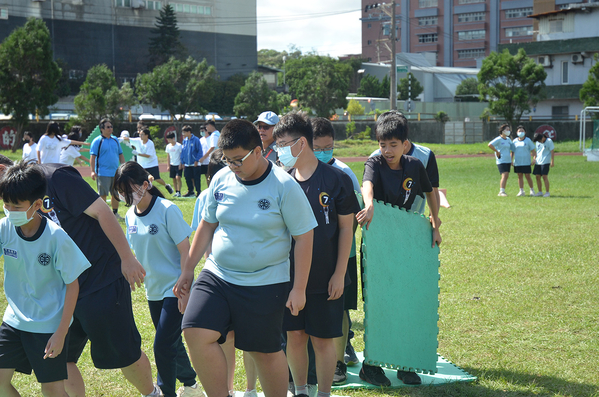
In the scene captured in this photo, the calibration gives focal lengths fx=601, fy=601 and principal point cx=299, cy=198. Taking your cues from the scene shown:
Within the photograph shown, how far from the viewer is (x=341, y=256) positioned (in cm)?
369

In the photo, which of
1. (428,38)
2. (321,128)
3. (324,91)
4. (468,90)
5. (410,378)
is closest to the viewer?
(410,378)

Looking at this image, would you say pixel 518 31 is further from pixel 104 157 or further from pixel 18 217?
pixel 18 217

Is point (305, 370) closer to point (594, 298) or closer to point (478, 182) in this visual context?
point (594, 298)

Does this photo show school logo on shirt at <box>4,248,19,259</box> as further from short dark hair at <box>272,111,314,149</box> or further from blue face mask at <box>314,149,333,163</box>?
blue face mask at <box>314,149,333,163</box>

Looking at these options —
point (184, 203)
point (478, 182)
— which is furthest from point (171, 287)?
point (478, 182)

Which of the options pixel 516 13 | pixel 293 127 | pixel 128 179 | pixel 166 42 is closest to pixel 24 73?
pixel 166 42

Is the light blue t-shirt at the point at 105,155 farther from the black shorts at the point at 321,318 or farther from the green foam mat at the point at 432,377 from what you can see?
the black shorts at the point at 321,318

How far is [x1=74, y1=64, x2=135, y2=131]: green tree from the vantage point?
39.9 m

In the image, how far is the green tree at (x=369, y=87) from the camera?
2827 inches

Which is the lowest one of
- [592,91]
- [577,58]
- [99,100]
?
[99,100]

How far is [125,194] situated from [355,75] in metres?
80.2

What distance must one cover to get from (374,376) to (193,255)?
5.65 feet

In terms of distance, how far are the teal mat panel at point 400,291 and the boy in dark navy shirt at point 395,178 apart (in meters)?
0.15

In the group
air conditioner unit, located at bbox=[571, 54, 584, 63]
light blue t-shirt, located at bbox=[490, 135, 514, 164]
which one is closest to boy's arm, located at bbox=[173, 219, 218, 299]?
light blue t-shirt, located at bbox=[490, 135, 514, 164]
